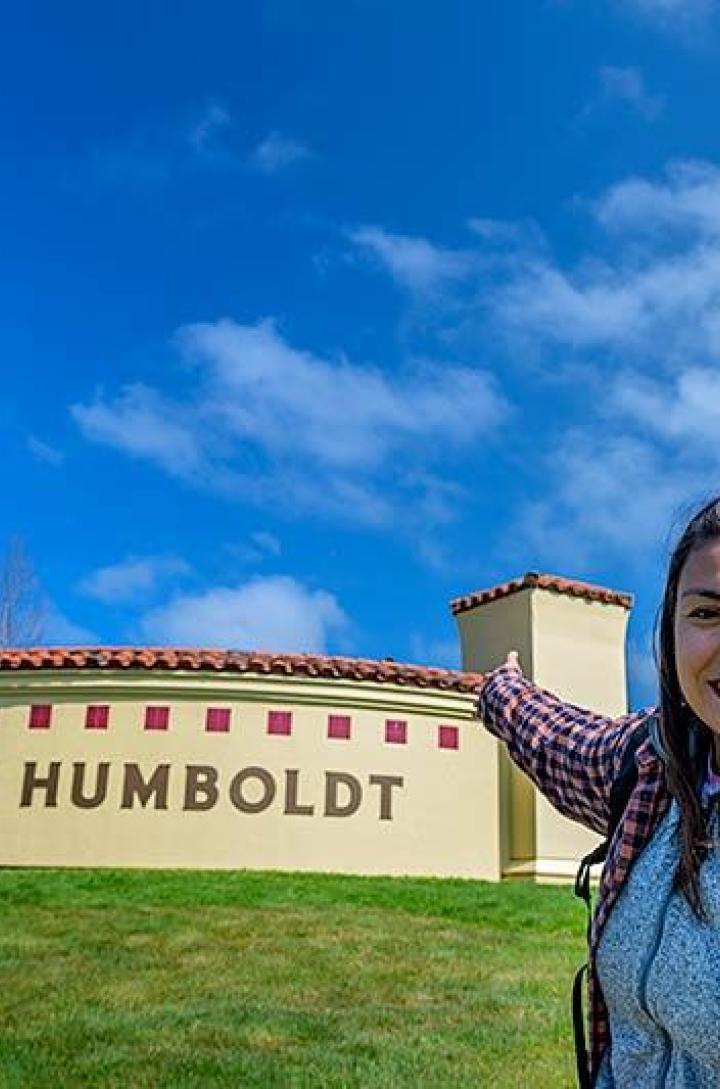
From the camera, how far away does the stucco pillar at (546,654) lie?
15.5 m

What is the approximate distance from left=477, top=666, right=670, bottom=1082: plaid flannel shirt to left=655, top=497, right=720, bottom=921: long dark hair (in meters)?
0.04

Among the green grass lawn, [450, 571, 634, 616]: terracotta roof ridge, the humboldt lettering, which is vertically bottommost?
the green grass lawn

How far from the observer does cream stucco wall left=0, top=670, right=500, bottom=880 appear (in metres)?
14.2

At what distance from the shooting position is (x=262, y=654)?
48.3 feet

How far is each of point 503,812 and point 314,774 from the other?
9.04 ft

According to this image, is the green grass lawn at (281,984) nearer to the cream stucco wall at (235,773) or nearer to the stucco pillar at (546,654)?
the cream stucco wall at (235,773)

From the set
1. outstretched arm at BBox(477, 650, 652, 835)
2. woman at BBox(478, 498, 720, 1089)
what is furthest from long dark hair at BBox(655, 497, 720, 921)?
outstretched arm at BBox(477, 650, 652, 835)

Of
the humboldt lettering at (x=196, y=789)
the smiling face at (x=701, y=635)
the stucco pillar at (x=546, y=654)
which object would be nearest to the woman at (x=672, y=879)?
the smiling face at (x=701, y=635)

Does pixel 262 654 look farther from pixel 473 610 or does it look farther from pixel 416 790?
pixel 473 610

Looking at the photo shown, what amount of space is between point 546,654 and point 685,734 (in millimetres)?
14923

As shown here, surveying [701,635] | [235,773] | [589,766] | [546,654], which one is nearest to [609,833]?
[589,766]

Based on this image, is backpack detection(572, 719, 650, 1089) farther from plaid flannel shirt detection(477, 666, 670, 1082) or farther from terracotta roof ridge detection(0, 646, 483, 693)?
terracotta roof ridge detection(0, 646, 483, 693)

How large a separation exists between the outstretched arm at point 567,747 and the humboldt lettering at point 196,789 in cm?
1232

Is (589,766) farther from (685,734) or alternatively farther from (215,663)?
(215,663)
